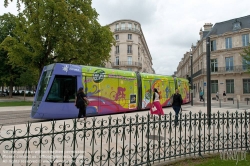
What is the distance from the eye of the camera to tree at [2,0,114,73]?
17875 mm

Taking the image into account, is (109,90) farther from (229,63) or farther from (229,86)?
(229,63)

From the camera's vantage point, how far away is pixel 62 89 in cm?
977

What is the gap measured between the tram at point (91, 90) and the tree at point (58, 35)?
7849 millimetres

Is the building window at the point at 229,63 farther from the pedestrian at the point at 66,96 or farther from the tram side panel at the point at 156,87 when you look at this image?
the pedestrian at the point at 66,96

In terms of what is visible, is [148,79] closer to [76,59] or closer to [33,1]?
[76,59]

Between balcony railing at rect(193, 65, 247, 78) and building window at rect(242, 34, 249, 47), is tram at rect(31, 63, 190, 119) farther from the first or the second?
building window at rect(242, 34, 249, 47)

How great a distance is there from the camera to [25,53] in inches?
739

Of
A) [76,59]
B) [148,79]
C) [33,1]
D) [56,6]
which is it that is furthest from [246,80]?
[33,1]

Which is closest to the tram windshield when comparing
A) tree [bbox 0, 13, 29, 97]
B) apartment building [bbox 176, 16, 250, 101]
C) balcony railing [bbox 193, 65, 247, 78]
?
tree [bbox 0, 13, 29, 97]

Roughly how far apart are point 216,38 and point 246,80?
33.0ft

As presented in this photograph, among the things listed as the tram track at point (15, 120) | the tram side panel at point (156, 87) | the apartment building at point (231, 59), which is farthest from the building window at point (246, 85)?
the tram track at point (15, 120)

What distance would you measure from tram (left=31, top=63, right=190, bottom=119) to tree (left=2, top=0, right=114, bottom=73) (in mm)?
7849

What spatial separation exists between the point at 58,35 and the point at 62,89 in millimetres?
10335

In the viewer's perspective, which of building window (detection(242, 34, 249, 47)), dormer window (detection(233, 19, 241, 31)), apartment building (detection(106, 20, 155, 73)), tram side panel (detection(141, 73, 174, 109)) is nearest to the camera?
tram side panel (detection(141, 73, 174, 109))
